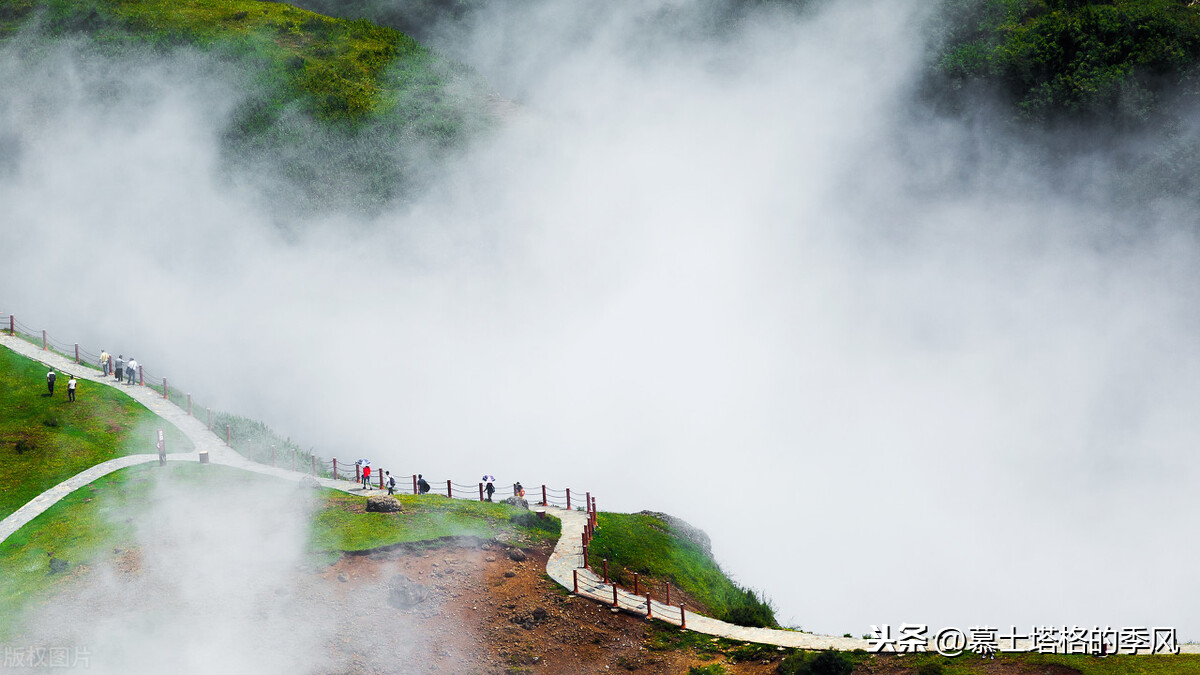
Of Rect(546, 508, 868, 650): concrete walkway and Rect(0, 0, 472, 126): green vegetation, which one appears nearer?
Rect(546, 508, 868, 650): concrete walkway

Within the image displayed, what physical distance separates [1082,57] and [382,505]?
294 feet

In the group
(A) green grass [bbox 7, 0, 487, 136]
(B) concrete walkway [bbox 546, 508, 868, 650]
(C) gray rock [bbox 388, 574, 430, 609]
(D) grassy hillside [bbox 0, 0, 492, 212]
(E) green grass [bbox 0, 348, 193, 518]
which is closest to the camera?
(B) concrete walkway [bbox 546, 508, 868, 650]

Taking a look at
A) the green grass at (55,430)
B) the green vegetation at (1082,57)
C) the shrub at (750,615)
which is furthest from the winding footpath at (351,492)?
the green vegetation at (1082,57)

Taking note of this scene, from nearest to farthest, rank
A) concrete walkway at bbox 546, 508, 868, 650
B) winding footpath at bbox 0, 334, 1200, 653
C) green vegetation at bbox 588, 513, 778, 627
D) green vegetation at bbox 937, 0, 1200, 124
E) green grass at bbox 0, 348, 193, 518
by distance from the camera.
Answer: concrete walkway at bbox 546, 508, 868, 650
winding footpath at bbox 0, 334, 1200, 653
green vegetation at bbox 588, 513, 778, 627
green grass at bbox 0, 348, 193, 518
green vegetation at bbox 937, 0, 1200, 124

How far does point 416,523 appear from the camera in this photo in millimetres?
39719

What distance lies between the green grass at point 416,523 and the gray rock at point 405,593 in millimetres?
2797

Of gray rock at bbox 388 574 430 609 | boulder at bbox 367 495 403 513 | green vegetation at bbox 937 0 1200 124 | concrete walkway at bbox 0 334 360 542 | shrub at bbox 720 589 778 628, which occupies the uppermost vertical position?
green vegetation at bbox 937 0 1200 124

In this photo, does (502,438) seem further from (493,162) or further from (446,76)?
(446,76)

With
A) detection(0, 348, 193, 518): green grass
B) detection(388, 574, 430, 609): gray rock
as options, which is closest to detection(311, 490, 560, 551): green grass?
detection(388, 574, 430, 609): gray rock

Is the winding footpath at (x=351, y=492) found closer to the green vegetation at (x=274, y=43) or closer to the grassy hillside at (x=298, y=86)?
the grassy hillside at (x=298, y=86)

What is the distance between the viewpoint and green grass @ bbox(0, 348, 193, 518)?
4244cm

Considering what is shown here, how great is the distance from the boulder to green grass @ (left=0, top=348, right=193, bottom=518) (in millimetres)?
12404

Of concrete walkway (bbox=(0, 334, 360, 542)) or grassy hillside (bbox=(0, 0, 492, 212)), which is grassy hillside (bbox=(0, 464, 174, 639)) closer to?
concrete walkway (bbox=(0, 334, 360, 542))

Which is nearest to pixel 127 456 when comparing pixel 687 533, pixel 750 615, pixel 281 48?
pixel 687 533
